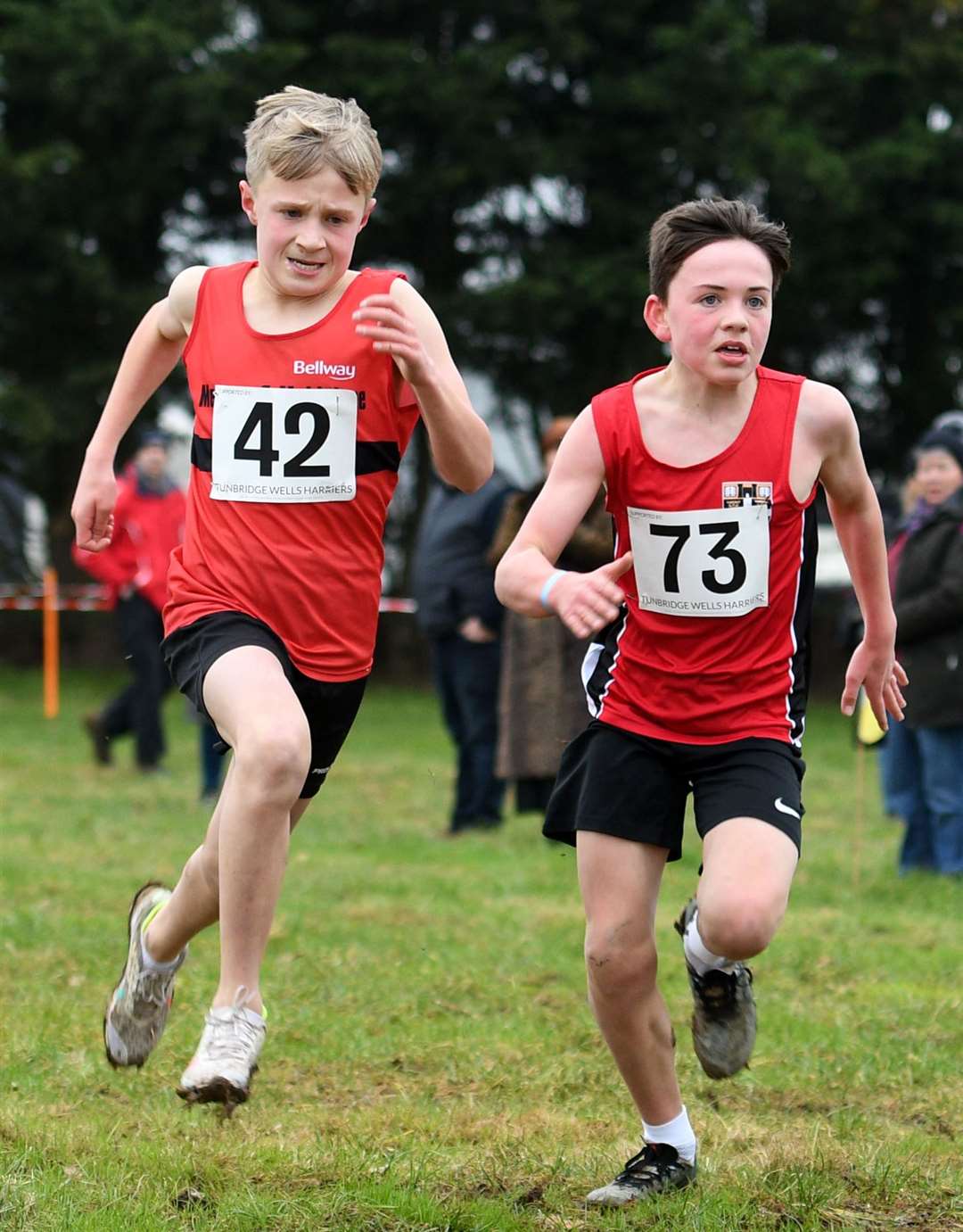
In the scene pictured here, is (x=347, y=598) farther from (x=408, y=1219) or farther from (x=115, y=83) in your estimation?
(x=115, y=83)

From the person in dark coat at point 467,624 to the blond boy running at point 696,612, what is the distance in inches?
247

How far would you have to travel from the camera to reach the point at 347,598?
15.0 feet

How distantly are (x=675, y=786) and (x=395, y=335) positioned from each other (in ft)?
4.05

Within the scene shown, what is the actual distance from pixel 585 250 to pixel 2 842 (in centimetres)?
1602

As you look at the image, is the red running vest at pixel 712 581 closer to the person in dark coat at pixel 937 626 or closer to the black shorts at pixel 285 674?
the black shorts at pixel 285 674

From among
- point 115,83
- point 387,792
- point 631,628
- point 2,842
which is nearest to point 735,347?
point 631,628

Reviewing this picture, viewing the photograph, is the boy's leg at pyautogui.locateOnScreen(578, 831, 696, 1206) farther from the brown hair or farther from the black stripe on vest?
the brown hair

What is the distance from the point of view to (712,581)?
14.0ft

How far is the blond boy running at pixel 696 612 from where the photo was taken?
4.22m

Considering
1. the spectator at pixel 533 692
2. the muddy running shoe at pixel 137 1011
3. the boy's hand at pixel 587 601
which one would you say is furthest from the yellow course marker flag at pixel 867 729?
the boy's hand at pixel 587 601

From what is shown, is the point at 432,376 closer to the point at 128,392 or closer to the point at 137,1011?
the point at 128,392

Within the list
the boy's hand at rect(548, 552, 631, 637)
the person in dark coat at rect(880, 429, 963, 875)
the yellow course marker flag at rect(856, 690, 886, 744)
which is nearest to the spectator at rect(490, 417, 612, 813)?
the yellow course marker flag at rect(856, 690, 886, 744)

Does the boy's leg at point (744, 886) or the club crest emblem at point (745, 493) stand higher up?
the club crest emblem at point (745, 493)

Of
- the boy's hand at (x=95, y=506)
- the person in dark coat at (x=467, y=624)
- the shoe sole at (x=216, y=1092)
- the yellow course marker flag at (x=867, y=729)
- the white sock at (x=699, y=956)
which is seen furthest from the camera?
the person in dark coat at (x=467, y=624)
